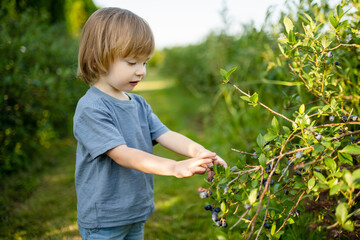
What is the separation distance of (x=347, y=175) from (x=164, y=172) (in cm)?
70

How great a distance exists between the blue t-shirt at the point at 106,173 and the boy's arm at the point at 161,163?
0.34 feet

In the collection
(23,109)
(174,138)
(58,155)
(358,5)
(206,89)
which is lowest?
(58,155)

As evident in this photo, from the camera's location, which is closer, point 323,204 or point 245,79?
point 323,204

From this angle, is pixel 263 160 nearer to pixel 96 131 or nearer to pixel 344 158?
pixel 344 158

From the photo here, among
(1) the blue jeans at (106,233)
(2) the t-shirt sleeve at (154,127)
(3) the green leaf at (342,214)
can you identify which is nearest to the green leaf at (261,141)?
(3) the green leaf at (342,214)

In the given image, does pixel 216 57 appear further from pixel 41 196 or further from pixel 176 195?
pixel 41 196

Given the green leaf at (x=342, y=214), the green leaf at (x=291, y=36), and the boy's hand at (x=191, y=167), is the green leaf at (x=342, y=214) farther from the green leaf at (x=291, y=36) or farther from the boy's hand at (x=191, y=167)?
the green leaf at (x=291, y=36)

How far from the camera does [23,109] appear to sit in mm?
3004

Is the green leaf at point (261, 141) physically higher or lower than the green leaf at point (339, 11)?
lower

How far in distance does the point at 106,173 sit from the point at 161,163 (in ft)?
1.15

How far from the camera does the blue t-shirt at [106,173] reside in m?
1.52

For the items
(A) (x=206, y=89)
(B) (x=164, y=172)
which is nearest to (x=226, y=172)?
(B) (x=164, y=172)

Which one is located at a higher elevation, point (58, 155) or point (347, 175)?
point (347, 175)

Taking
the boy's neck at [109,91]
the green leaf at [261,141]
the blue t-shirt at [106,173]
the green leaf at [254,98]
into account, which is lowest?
the blue t-shirt at [106,173]
